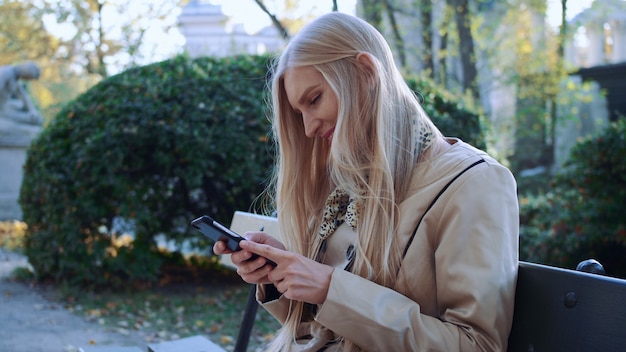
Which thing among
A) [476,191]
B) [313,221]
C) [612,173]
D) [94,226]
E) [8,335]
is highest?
[476,191]

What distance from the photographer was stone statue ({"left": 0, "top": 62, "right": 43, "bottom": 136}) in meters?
13.1

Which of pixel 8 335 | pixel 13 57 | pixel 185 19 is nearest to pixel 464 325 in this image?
pixel 8 335

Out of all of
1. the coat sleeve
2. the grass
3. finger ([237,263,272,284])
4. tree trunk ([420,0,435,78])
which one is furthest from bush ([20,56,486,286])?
tree trunk ([420,0,435,78])

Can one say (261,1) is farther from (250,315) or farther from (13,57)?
(13,57)

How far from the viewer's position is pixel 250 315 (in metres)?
3.26

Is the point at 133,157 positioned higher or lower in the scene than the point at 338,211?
lower

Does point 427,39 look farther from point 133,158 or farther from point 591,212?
point 133,158

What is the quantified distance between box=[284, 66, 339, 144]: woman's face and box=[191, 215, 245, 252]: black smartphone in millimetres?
474

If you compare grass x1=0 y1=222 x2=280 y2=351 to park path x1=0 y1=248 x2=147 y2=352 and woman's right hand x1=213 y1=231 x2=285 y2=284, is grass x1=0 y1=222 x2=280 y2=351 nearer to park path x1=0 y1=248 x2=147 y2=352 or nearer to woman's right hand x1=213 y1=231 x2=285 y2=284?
park path x1=0 y1=248 x2=147 y2=352

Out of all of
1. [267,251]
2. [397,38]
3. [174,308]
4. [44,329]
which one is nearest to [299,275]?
[267,251]

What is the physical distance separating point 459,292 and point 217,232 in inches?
27.7

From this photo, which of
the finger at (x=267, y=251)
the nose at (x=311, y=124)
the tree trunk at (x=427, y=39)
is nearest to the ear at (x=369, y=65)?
the nose at (x=311, y=124)

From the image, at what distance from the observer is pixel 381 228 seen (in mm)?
1986

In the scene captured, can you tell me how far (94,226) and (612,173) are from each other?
15.4ft
